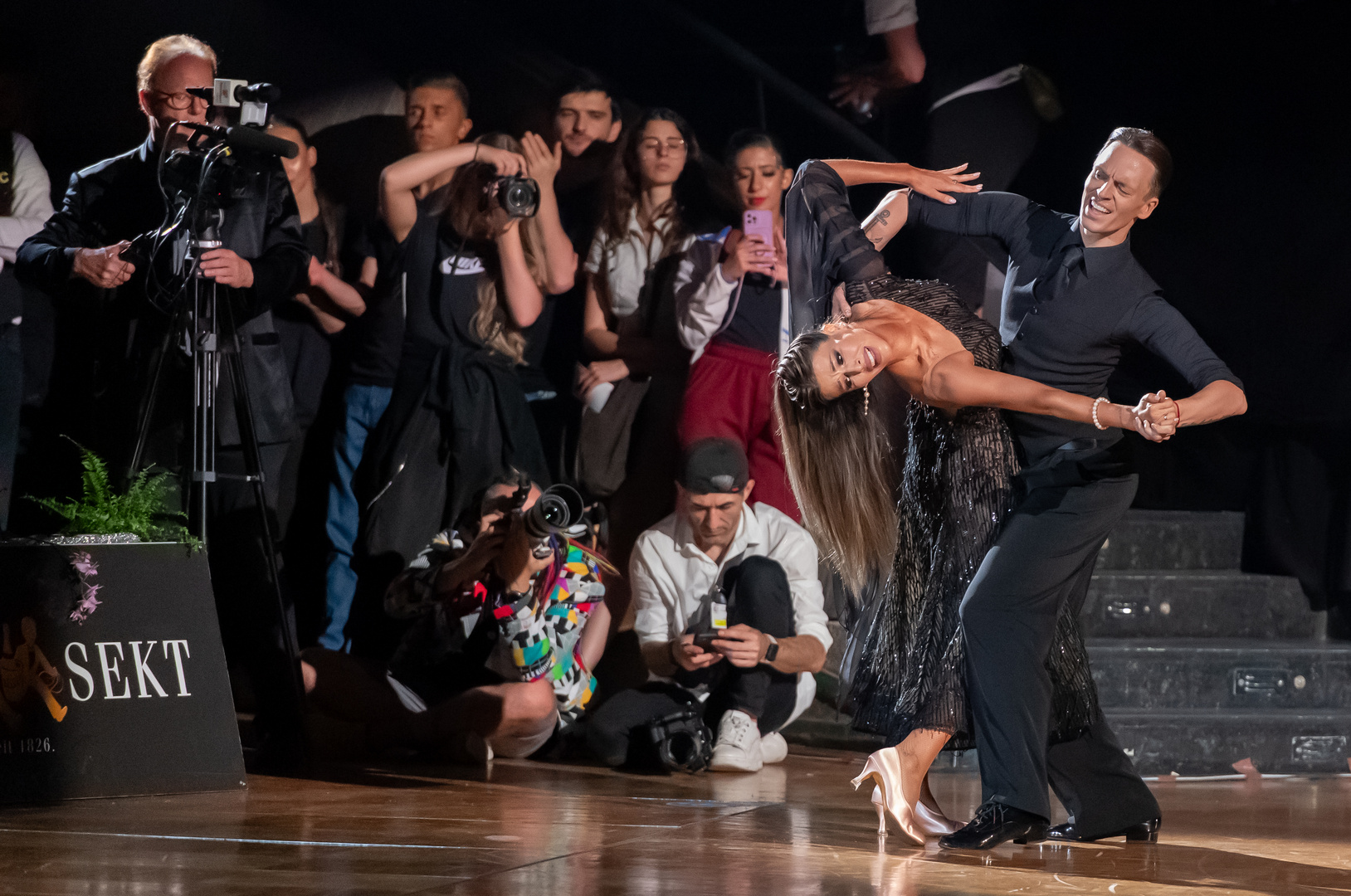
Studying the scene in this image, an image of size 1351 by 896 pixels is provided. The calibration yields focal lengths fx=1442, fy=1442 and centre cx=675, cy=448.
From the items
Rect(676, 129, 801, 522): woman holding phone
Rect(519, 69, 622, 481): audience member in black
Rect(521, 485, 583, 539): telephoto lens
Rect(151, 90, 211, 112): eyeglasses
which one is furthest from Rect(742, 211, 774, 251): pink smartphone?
Rect(151, 90, 211, 112): eyeglasses

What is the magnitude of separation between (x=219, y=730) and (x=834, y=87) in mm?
3082

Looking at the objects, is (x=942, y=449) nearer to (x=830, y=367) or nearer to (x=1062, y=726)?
(x=830, y=367)

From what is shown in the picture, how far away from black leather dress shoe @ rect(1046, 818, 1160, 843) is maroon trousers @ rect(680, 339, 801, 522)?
1.68 meters

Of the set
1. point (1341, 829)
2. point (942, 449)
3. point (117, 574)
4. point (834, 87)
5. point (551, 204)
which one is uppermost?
point (834, 87)

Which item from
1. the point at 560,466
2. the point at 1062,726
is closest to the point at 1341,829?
the point at 1062,726

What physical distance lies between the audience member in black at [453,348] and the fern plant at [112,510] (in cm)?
93

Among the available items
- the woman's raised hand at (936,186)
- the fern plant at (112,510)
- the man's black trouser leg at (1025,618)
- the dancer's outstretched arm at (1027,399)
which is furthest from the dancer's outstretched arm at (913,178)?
the fern plant at (112,510)

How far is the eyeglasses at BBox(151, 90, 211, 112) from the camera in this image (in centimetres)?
418

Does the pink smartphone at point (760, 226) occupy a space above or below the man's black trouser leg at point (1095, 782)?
above

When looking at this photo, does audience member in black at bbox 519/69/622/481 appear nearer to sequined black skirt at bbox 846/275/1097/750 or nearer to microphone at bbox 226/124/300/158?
microphone at bbox 226/124/300/158

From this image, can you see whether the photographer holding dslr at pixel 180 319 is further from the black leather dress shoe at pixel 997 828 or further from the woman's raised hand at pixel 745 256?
the black leather dress shoe at pixel 997 828

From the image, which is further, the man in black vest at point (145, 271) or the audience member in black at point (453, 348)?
the audience member in black at point (453, 348)

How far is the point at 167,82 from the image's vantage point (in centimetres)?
418

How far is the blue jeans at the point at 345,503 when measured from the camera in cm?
450
